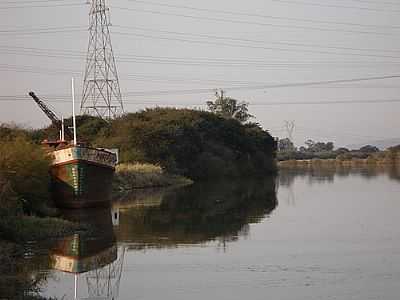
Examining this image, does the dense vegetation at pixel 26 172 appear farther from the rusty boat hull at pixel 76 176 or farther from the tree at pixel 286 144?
the tree at pixel 286 144

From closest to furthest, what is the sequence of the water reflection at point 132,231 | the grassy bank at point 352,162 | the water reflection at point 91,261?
the water reflection at point 91,261 → the water reflection at point 132,231 → the grassy bank at point 352,162

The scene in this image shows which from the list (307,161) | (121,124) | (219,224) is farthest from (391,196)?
(307,161)

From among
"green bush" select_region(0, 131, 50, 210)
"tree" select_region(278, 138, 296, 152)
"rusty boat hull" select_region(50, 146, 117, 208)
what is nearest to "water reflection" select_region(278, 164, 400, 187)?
"rusty boat hull" select_region(50, 146, 117, 208)

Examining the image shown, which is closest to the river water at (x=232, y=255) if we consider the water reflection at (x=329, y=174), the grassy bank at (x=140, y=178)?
the grassy bank at (x=140, y=178)

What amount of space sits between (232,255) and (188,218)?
1048 centimetres

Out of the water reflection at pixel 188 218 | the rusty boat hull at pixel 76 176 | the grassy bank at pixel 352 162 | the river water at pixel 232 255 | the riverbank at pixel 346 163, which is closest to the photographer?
the river water at pixel 232 255

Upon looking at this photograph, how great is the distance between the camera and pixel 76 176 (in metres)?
33.5

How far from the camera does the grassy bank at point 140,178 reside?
51844 millimetres

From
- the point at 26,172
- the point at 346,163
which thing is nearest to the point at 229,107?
the point at 346,163

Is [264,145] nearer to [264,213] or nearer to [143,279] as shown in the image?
[264,213]

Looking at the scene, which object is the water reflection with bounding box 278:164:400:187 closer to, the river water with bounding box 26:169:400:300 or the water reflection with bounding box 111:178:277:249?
the water reflection with bounding box 111:178:277:249

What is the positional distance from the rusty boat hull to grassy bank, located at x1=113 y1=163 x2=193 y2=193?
13689mm

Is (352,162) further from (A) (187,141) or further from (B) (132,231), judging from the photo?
(B) (132,231)

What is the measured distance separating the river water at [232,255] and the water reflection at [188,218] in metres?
0.04
